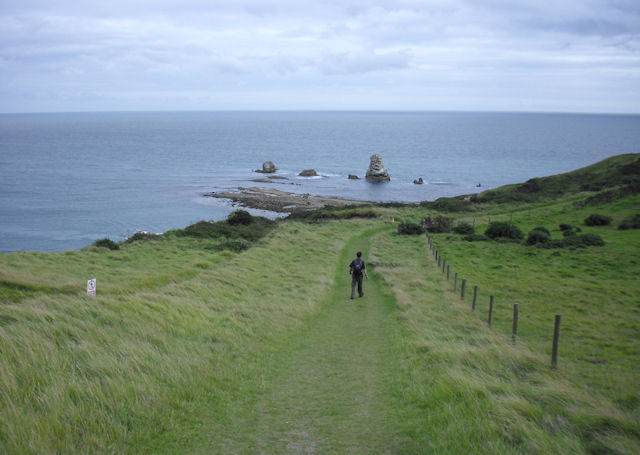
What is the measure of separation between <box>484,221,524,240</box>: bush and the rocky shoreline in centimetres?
3593

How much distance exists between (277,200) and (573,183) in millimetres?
54241

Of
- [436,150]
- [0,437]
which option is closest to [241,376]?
[0,437]

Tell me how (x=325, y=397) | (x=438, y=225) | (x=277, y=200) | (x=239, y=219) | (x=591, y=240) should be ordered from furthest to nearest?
(x=277, y=200) < (x=239, y=219) < (x=438, y=225) < (x=591, y=240) < (x=325, y=397)

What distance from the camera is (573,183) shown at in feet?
268

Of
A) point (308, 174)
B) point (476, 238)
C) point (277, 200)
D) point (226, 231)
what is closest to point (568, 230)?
point (476, 238)

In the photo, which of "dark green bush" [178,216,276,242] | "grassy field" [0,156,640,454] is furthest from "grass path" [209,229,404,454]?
"dark green bush" [178,216,276,242]

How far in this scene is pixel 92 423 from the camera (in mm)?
6574

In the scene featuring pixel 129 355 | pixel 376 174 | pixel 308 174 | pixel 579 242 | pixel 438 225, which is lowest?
pixel 438 225

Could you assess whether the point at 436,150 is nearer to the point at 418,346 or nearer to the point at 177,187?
the point at 177,187

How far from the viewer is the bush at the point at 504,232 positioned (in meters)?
39.8

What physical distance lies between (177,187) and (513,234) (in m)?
72.0

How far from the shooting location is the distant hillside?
243ft

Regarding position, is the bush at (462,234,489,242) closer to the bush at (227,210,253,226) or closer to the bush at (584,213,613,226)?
the bush at (584,213,613,226)

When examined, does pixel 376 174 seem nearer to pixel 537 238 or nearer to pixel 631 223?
pixel 631 223
